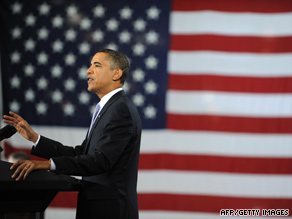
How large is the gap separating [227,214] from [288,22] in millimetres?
1897

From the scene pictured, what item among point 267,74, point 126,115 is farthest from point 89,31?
point 126,115

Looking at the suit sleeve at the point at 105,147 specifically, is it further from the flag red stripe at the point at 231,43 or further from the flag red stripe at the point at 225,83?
the flag red stripe at the point at 231,43

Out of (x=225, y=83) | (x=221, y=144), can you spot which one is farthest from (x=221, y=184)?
(x=225, y=83)

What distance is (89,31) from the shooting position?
3676 millimetres

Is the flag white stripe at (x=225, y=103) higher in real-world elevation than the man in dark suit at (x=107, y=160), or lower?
higher

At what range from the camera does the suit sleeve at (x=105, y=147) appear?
52.0 inches

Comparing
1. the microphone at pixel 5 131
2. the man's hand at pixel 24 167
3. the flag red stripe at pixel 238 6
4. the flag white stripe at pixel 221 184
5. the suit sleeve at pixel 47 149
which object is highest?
the flag red stripe at pixel 238 6

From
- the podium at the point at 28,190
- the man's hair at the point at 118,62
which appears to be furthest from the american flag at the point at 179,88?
the podium at the point at 28,190

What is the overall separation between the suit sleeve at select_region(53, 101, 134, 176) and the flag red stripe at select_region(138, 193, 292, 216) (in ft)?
7.11

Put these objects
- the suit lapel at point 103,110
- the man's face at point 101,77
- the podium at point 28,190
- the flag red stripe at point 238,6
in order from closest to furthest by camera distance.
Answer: the podium at point 28,190 < the suit lapel at point 103,110 < the man's face at point 101,77 < the flag red stripe at point 238,6

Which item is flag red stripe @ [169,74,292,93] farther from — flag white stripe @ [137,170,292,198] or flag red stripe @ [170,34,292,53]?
flag white stripe @ [137,170,292,198]

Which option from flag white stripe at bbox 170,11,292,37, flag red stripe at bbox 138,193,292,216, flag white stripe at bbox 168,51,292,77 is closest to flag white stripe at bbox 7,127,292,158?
flag red stripe at bbox 138,193,292,216

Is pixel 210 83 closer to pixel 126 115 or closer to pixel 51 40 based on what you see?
pixel 51 40

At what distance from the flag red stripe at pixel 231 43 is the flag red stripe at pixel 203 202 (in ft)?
4.56
